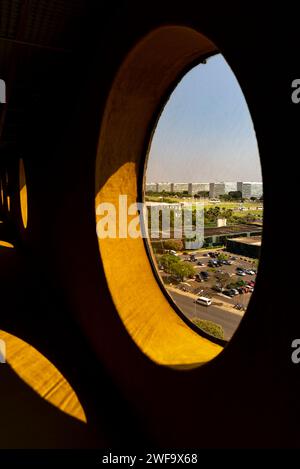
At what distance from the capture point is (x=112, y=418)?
281 centimetres

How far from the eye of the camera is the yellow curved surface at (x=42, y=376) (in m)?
2.83

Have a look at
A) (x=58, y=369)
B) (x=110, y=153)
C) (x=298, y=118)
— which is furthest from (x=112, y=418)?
(x=298, y=118)

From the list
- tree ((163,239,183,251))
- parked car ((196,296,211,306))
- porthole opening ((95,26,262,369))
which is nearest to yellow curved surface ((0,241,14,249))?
tree ((163,239,183,251))

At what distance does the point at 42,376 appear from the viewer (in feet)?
10.1

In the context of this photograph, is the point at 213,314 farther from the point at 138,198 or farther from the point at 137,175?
the point at 137,175

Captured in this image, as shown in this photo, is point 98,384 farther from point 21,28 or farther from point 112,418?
point 21,28

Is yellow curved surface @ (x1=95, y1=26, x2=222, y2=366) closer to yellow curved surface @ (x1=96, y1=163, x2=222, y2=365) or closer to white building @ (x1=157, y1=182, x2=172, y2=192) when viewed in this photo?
yellow curved surface @ (x1=96, y1=163, x2=222, y2=365)

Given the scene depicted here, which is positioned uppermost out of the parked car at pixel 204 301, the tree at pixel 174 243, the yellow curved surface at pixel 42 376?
the tree at pixel 174 243

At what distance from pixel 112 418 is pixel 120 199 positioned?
1.99 metres

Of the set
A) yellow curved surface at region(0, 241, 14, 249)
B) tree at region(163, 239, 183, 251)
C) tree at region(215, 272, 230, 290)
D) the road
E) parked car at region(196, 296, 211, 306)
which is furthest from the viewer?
yellow curved surface at region(0, 241, 14, 249)

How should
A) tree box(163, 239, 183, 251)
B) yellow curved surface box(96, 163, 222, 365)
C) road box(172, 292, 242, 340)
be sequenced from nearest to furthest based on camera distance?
1. yellow curved surface box(96, 163, 222, 365)
2. road box(172, 292, 242, 340)
3. tree box(163, 239, 183, 251)

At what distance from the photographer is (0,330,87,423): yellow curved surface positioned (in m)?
2.83

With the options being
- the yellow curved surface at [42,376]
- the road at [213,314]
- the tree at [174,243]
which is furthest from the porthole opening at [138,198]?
the tree at [174,243]

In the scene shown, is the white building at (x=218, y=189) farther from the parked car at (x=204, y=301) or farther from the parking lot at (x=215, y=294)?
the parked car at (x=204, y=301)
